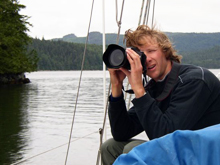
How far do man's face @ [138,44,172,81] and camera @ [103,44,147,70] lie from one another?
133 mm

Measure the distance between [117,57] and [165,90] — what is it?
0.94ft

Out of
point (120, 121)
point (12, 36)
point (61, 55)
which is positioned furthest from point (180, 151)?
point (61, 55)

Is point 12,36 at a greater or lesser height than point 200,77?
greater

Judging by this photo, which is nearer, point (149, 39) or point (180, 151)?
point (180, 151)

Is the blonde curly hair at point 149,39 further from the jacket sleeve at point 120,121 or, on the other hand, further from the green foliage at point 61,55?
the green foliage at point 61,55

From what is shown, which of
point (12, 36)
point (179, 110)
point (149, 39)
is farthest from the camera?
point (12, 36)

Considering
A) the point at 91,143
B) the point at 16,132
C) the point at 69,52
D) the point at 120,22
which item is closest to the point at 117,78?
the point at 120,22

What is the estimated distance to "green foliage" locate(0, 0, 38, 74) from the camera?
35.5 meters

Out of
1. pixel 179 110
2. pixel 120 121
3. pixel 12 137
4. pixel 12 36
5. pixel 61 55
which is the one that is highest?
pixel 12 36

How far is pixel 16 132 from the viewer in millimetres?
9203

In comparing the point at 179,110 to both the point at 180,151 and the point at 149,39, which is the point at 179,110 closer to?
the point at 149,39

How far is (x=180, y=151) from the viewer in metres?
0.77

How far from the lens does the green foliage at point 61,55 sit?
115938mm

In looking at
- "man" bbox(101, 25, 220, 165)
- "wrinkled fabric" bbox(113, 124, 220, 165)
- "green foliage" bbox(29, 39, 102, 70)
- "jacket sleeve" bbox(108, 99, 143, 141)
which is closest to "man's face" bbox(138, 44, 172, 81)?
"man" bbox(101, 25, 220, 165)
